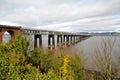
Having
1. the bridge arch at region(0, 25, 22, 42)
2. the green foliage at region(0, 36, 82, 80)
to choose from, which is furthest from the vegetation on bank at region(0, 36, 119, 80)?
the bridge arch at region(0, 25, 22, 42)

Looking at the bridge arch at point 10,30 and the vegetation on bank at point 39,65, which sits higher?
the bridge arch at point 10,30

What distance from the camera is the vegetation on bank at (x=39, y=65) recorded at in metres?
15.3

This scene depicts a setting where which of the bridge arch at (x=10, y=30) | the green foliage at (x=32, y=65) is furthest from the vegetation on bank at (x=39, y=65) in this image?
the bridge arch at (x=10, y=30)

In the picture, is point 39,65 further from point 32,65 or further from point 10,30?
point 10,30

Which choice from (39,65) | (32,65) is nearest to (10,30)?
(39,65)

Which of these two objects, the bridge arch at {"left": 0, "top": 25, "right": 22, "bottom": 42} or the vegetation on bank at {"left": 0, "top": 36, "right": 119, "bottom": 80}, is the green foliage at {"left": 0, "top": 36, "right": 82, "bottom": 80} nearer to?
the vegetation on bank at {"left": 0, "top": 36, "right": 119, "bottom": 80}

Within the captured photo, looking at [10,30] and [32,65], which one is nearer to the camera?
[32,65]

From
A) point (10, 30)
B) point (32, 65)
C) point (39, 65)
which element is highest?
point (10, 30)

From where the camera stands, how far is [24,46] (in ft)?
115

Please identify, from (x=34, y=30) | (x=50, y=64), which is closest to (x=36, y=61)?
(x=50, y=64)

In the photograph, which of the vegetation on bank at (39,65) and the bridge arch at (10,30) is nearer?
the vegetation on bank at (39,65)

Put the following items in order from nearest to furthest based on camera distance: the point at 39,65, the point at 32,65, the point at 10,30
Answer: the point at 32,65 < the point at 39,65 < the point at 10,30

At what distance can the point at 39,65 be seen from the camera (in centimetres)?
3531

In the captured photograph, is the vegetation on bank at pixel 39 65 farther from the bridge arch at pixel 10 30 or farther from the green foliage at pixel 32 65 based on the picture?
the bridge arch at pixel 10 30
